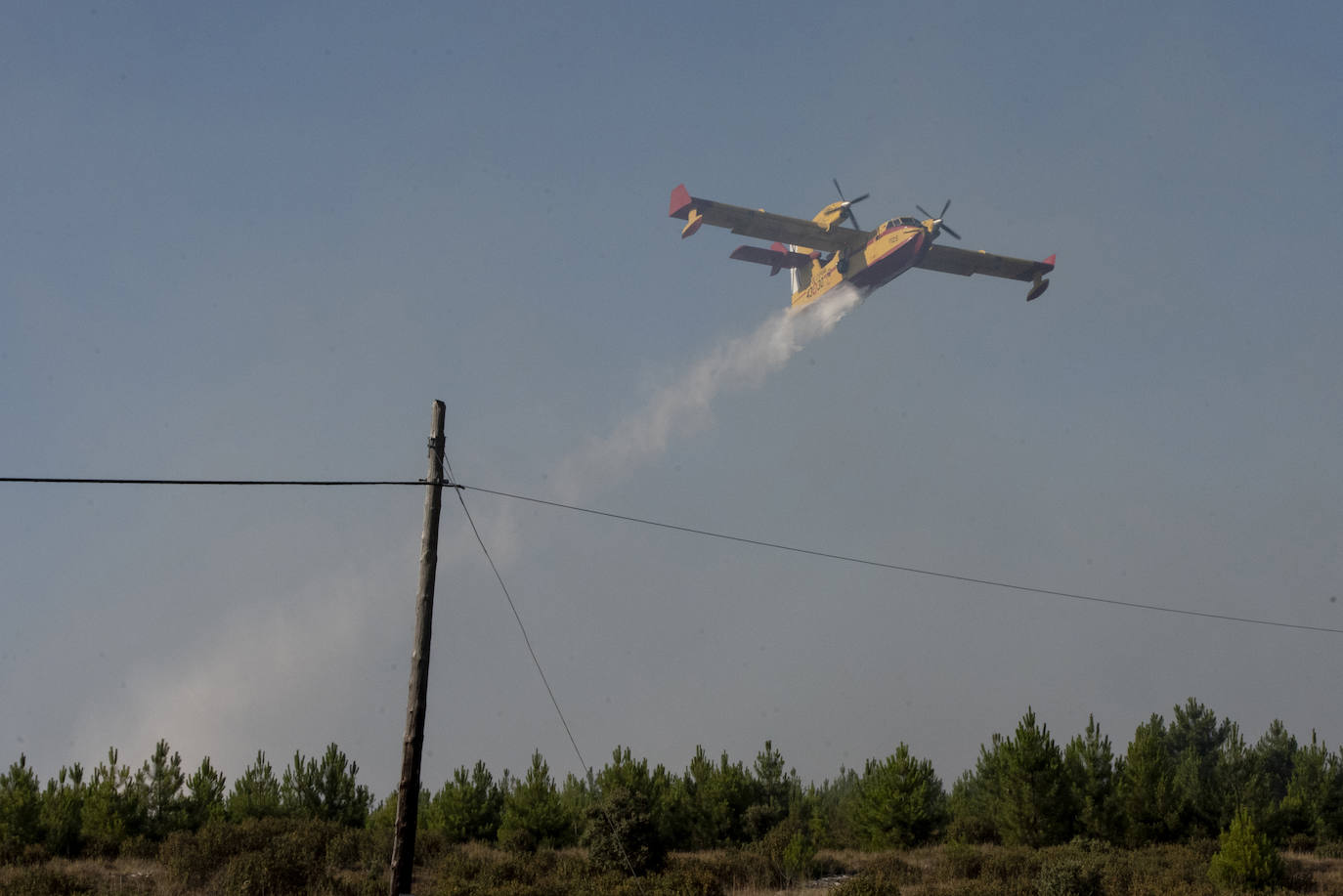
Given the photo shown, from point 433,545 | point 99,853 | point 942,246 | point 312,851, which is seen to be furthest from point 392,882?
point 942,246

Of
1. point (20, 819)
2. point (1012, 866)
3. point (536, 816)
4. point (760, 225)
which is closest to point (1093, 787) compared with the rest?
point (1012, 866)

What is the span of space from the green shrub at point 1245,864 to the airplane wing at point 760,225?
104ft

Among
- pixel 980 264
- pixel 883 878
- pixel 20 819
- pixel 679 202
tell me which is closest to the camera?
pixel 883 878

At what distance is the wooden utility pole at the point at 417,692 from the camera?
46.8ft

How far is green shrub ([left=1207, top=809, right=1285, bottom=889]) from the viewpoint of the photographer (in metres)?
29.2

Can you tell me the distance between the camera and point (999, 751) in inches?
1607

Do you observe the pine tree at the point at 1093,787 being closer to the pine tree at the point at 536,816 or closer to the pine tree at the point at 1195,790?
the pine tree at the point at 1195,790

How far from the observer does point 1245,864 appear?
2925 cm

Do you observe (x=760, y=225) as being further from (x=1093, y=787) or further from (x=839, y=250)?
(x=1093, y=787)

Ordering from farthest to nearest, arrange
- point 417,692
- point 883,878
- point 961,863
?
point 961,863 → point 883,878 → point 417,692

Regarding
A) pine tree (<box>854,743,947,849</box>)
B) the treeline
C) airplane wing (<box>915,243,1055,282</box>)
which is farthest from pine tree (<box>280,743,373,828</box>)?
airplane wing (<box>915,243,1055,282</box>)

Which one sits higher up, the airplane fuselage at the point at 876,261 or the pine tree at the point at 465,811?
the airplane fuselage at the point at 876,261

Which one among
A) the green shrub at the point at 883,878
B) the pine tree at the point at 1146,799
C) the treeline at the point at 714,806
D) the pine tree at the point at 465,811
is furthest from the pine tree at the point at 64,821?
the pine tree at the point at 1146,799

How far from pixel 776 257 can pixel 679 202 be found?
26.1ft
